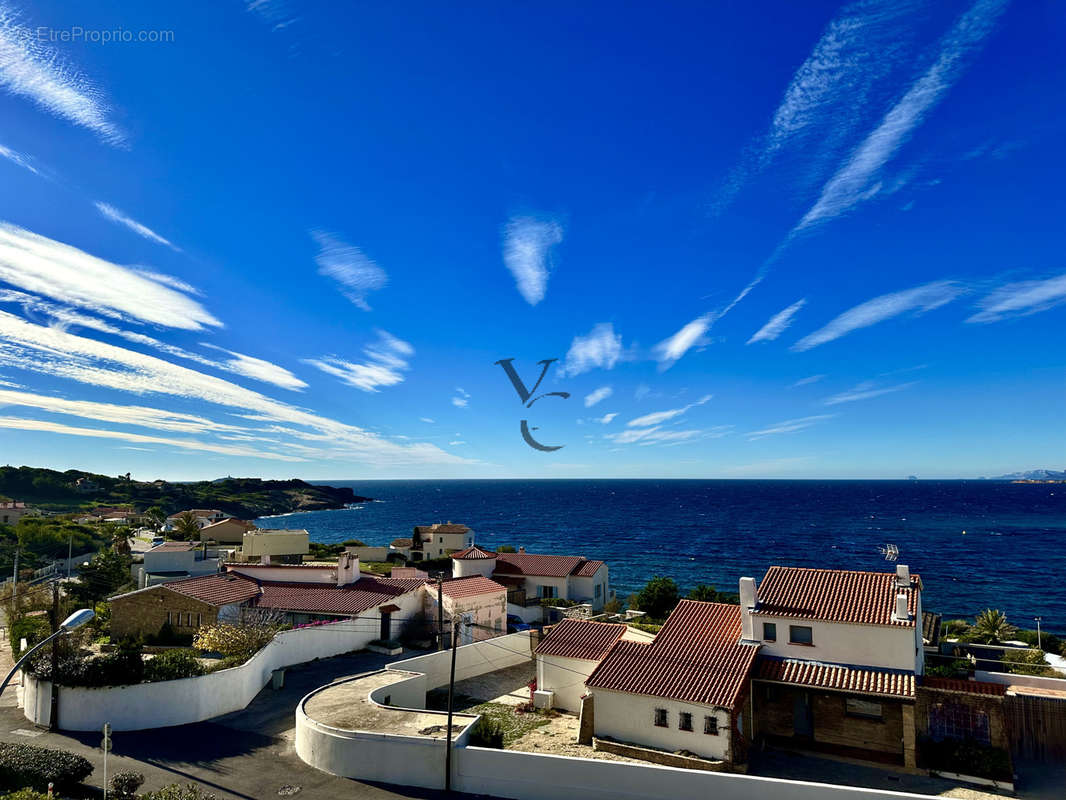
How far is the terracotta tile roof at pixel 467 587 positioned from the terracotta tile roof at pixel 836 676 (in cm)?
2479

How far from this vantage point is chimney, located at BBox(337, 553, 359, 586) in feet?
177

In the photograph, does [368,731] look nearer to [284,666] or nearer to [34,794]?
[34,794]

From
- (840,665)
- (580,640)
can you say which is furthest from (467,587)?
(840,665)

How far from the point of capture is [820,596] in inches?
1363

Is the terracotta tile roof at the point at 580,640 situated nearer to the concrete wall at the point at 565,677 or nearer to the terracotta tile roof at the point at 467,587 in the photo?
the concrete wall at the point at 565,677

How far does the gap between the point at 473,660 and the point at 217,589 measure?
1964cm

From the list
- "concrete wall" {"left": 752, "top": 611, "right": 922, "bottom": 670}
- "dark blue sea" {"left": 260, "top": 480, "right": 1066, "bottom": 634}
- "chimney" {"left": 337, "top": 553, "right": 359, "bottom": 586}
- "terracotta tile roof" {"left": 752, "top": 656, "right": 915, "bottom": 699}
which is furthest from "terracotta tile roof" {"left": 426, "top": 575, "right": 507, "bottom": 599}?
"dark blue sea" {"left": 260, "top": 480, "right": 1066, "bottom": 634}

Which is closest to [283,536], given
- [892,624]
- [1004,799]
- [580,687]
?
[580,687]

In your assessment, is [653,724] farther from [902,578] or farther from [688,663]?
[902,578]

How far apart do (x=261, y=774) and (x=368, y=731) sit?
446 cm

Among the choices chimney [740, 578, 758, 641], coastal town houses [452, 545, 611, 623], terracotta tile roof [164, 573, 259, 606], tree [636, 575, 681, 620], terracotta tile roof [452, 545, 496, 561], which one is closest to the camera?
chimney [740, 578, 758, 641]

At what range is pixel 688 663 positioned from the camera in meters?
32.5

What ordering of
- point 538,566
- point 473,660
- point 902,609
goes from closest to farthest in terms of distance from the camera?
point 902,609 < point 473,660 < point 538,566

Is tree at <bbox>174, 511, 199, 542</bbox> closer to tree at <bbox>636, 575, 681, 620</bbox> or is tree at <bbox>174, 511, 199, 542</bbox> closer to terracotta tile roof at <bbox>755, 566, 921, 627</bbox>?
tree at <bbox>636, 575, 681, 620</bbox>
